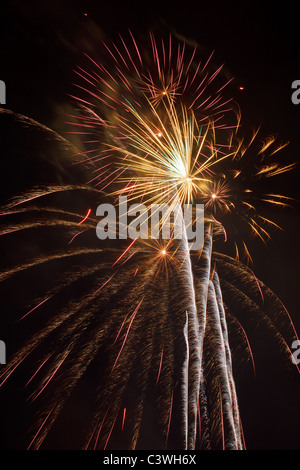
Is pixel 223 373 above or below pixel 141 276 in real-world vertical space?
below

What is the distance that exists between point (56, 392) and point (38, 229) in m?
1.56

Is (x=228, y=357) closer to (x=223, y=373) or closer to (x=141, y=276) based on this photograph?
(x=223, y=373)

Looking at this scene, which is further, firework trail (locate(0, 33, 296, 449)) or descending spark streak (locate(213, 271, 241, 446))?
descending spark streak (locate(213, 271, 241, 446))

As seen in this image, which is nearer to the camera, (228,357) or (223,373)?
(223,373)

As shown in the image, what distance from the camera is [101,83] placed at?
2480mm

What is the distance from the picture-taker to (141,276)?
8.43 feet

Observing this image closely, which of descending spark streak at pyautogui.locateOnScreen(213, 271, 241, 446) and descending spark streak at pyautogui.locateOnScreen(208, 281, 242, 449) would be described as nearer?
descending spark streak at pyautogui.locateOnScreen(208, 281, 242, 449)

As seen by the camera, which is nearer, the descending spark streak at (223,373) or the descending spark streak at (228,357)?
the descending spark streak at (223,373)

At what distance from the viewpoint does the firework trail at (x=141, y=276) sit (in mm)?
2127

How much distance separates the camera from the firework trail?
2.13 metres

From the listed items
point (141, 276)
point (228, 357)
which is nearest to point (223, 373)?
point (228, 357)

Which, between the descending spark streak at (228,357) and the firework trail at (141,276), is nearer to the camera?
the firework trail at (141,276)
